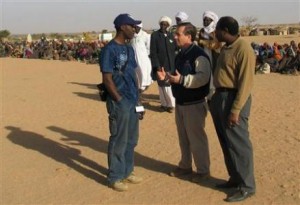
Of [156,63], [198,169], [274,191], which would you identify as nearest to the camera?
[274,191]

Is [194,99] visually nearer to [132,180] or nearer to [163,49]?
[132,180]

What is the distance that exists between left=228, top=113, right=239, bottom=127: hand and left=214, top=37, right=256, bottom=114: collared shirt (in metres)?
0.04

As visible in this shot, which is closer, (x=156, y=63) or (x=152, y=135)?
(x=152, y=135)

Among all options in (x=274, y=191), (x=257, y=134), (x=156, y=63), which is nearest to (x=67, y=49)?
(x=156, y=63)

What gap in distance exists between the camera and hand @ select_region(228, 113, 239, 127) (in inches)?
194

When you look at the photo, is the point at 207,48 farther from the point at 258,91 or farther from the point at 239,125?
the point at 258,91

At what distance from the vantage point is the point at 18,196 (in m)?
5.80

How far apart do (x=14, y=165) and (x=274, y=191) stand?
3.72 metres

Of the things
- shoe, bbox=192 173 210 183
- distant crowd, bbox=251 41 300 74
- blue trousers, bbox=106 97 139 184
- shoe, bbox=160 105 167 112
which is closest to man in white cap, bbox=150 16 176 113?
shoe, bbox=160 105 167 112

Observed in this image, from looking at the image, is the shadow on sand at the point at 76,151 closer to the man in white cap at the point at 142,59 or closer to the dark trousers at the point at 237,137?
the dark trousers at the point at 237,137

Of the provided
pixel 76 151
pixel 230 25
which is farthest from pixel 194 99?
pixel 76 151

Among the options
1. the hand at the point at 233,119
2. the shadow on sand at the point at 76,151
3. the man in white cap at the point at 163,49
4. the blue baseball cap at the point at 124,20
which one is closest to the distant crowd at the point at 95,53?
the man in white cap at the point at 163,49

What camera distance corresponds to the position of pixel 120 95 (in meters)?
5.55

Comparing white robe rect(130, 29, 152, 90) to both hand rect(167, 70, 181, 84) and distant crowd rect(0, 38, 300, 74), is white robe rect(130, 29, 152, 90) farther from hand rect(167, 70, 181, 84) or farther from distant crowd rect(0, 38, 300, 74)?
distant crowd rect(0, 38, 300, 74)
